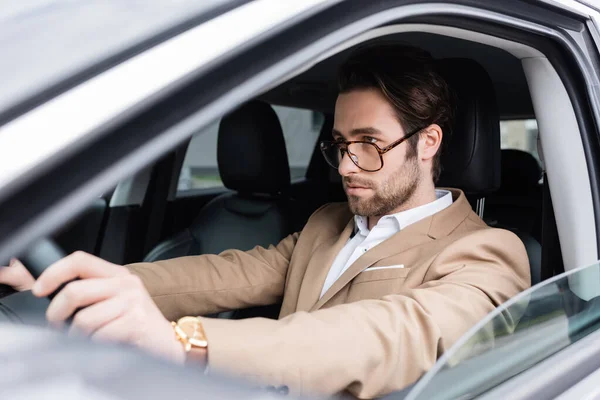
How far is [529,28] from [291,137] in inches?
128

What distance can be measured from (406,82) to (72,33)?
126 cm

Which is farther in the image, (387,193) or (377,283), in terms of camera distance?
(387,193)

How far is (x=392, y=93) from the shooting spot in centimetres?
180

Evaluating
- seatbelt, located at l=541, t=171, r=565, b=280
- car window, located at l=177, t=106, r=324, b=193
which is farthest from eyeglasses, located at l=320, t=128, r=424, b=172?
car window, located at l=177, t=106, r=324, b=193

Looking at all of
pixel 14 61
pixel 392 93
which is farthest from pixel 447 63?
pixel 14 61

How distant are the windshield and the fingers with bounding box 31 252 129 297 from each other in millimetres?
452

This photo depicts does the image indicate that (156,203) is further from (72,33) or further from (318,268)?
(72,33)

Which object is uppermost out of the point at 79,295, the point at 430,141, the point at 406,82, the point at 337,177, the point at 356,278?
the point at 406,82

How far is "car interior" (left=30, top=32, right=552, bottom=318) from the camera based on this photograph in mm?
2010

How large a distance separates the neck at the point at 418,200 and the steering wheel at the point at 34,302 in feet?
3.52

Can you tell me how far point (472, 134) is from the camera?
6.51 ft

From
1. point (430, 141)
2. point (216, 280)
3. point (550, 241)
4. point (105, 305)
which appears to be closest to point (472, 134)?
point (430, 141)

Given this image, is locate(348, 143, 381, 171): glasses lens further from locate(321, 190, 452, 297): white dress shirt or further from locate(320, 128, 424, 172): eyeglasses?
locate(321, 190, 452, 297): white dress shirt

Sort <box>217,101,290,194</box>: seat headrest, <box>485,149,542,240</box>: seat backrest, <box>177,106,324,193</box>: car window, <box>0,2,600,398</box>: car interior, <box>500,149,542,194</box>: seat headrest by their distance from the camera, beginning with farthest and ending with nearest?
<box>177,106,324,193</box>: car window
<box>500,149,542,194</box>: seat headrest
<box>485,149,542,240</box>: seat backrest
<box>217,101,290,194</box>: seat headrest
<box>0,2,600,398</box>: car interior
